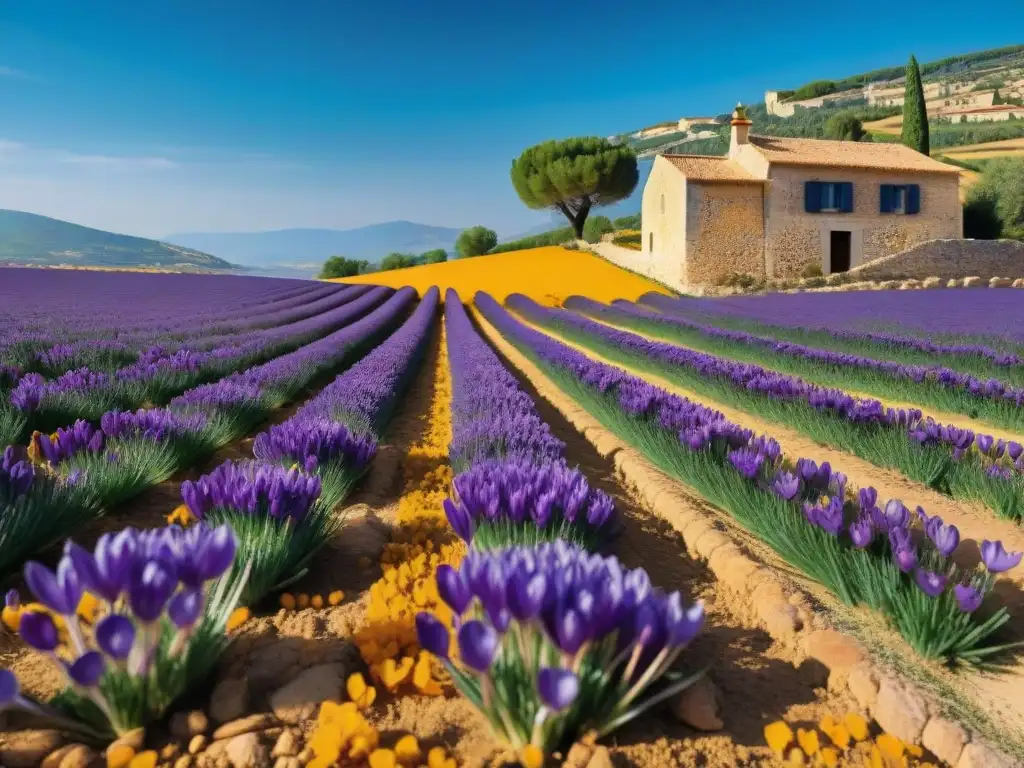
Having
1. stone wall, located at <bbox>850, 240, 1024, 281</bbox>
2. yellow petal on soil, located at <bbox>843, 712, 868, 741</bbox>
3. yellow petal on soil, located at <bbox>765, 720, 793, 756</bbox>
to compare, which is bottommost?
yellow petal on soil, located at <bbox>843, 712, 868, 741</bbox>

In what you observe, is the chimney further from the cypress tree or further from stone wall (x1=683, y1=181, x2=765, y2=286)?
the cypress tree

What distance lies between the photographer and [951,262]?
2672 cm

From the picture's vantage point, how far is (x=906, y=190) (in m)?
26.7

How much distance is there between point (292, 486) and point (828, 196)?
28.8 meters

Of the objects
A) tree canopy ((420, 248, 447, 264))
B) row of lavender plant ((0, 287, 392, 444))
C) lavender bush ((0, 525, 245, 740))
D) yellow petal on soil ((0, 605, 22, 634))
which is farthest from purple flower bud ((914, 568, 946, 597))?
tree canopy ((420, 248, 447, 264))

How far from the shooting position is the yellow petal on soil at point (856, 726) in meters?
1.61

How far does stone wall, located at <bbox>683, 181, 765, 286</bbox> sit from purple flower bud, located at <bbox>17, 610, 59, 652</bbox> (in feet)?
87.4

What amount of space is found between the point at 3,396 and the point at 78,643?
14.7 ft

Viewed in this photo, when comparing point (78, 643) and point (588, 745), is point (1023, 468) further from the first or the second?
point (78, 643)

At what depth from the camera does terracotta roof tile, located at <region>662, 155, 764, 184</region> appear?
83.6 ft

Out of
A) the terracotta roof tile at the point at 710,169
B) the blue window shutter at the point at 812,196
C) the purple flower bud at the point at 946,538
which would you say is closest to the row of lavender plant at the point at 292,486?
the purple flower bud at the point at 946,538

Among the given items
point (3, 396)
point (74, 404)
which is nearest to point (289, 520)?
point (74, 404)

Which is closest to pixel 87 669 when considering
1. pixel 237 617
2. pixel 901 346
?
pixel 237 617

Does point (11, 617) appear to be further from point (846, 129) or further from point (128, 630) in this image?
point (846, 129)
